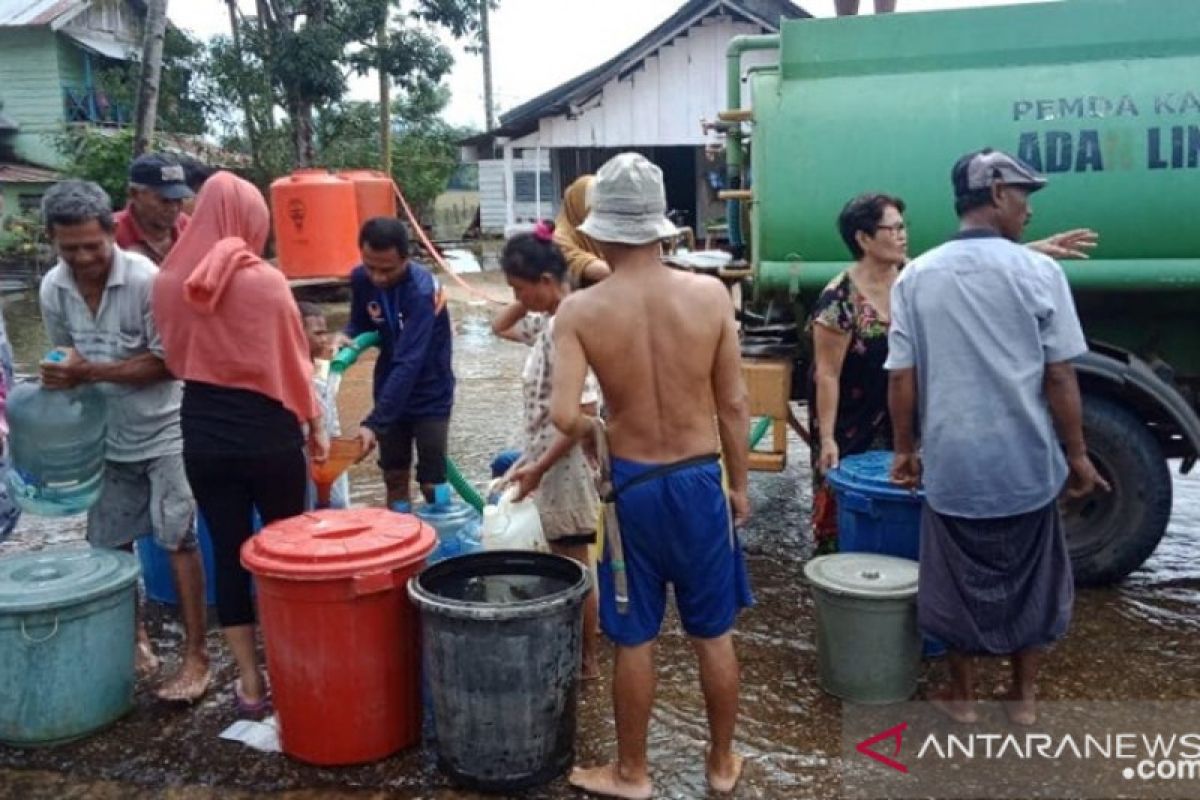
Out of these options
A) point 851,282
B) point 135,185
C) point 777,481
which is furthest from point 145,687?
point 777,481

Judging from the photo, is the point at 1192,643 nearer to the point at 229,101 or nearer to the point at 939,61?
the point at 939,61

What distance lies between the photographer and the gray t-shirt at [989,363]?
3.05 metres

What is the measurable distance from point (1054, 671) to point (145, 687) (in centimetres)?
341

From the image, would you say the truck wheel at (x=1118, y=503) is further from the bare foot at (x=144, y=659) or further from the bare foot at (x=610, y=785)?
the bare foot at (x=144, y=659)

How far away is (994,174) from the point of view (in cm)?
311

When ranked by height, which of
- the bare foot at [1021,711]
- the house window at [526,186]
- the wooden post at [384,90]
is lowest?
the bare foot at [1021,711]

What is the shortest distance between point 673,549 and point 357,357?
2.20 m

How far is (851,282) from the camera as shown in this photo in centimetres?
414

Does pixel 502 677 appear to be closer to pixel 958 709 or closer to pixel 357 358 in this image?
pixel 958 709

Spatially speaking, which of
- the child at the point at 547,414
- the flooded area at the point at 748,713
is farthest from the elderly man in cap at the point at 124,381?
the child at the point at 547,414

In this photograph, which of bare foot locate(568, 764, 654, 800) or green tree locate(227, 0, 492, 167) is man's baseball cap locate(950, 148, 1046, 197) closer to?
bare foot locate(568, 764, 654, 800)

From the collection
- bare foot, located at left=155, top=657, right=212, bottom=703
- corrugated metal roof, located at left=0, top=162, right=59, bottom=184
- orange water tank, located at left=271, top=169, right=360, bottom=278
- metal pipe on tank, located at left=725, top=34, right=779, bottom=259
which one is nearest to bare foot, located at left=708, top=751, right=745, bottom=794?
bare foot, located at left=155, top=657, right=212, bottom=703

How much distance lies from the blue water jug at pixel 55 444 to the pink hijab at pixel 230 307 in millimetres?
548

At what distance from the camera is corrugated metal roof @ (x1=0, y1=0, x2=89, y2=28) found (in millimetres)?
22625
